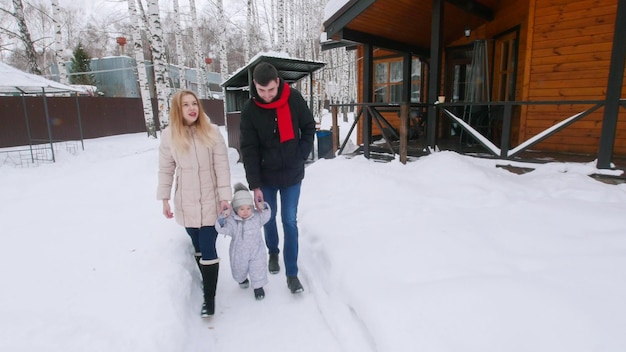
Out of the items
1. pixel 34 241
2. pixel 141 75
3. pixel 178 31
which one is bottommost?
pixel 34 241

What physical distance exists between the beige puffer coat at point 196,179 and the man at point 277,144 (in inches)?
8.0

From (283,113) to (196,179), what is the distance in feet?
2.63

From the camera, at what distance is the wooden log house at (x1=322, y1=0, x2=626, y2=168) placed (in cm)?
513

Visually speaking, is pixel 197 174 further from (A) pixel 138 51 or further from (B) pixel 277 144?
(A) pixel 138 51

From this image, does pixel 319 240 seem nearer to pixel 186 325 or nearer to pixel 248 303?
pixel 248 303

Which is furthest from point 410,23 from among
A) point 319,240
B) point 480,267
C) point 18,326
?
point 18,326

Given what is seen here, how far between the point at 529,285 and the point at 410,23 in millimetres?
5818

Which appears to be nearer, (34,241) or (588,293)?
(588,293)

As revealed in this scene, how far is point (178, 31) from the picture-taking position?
16547 millimetres

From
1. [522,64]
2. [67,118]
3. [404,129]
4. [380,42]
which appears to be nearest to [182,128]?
[404,129]

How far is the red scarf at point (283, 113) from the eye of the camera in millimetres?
2658

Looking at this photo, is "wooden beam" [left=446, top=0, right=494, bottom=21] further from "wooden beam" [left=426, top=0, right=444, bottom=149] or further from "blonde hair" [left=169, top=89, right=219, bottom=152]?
"blonde hair" [left=169, top=89, right=219, bottom=152]

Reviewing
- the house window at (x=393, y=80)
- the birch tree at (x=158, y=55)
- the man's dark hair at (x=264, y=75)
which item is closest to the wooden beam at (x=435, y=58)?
the house window at (x=393, y=80)

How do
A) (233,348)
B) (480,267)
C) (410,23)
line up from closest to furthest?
(233,348), (480,267), (410,23)
